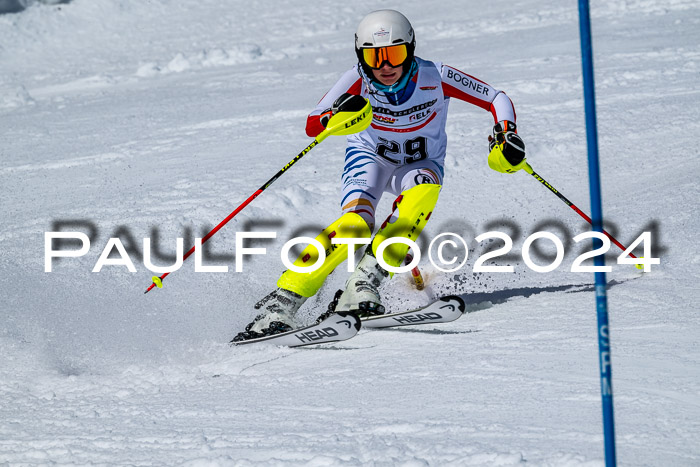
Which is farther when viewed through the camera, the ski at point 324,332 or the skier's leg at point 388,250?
the skier's leg at point 388,250

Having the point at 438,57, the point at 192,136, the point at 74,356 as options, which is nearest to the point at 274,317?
the point at 74,356

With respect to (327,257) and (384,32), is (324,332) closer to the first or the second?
(327,257)

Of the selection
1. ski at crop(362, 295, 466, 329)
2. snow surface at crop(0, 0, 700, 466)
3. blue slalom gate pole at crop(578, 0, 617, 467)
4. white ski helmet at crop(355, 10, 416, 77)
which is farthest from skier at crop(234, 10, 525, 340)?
blue slalom gate pole at crop(578, 0, 617, 467)

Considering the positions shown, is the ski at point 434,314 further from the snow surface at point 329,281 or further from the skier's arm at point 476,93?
the skier's arm at point 476,93

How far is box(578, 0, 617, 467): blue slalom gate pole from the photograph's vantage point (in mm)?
1880

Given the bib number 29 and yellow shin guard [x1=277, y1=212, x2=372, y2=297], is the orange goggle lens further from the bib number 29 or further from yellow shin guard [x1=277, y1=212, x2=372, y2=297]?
yellow shin guard [x1=277, y1=212, x2=372, y2=297]

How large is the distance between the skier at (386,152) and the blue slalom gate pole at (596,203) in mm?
2198

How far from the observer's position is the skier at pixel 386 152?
4125 millimetres

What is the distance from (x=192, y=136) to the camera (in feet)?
29.1

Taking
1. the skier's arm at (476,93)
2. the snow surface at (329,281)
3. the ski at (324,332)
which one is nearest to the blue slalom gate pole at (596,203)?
the snow surface at (329,281)

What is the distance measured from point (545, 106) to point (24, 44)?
10.1 m

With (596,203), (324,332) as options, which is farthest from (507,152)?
(596,203)

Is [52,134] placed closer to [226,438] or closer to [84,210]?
[84,210]

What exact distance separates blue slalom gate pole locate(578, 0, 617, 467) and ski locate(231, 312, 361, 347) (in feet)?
6.50
